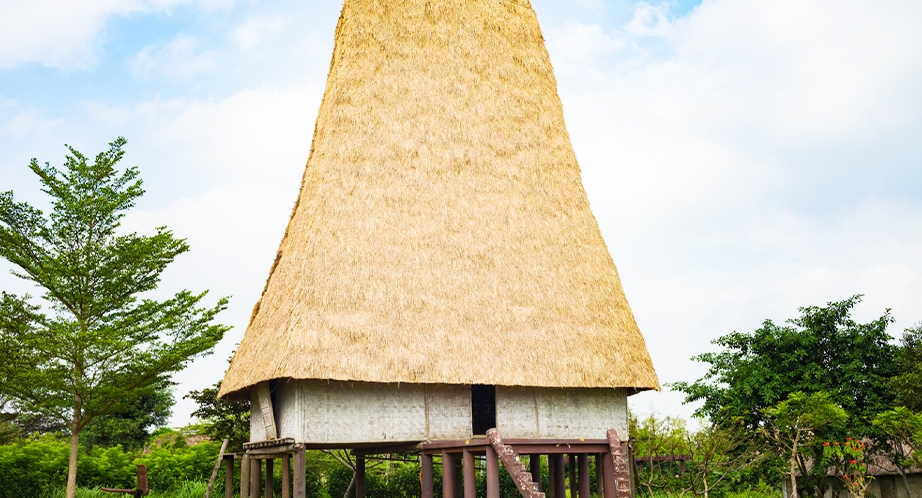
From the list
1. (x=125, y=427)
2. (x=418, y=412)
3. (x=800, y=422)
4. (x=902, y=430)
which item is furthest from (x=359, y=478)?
(x=125, y=427)

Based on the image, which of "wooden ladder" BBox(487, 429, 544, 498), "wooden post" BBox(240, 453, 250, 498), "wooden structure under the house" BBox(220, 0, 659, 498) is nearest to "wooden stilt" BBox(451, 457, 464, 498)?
"wooden structure under the house" BBox(220, 0, 659, 498)

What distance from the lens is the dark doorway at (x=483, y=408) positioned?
13.2m

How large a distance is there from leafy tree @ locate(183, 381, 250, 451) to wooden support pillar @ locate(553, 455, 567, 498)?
27.2 ft

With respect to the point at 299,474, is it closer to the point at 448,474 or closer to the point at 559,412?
the point at 448,474

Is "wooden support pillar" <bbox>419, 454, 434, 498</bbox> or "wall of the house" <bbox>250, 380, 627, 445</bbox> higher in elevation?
"wall of the house" <bbox>250, 380, 627, 445</bbox>

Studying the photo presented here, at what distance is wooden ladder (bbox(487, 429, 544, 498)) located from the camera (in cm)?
1053

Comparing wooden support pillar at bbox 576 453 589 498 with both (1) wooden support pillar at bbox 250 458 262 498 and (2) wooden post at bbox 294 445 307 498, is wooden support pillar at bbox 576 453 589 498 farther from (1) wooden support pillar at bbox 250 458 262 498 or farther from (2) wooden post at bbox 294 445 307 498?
(1) wooden support pillar at bbox 250 458 262 498

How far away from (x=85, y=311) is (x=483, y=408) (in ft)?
31.1

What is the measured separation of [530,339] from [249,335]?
4600 millimetres

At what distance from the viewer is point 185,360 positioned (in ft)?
58.6

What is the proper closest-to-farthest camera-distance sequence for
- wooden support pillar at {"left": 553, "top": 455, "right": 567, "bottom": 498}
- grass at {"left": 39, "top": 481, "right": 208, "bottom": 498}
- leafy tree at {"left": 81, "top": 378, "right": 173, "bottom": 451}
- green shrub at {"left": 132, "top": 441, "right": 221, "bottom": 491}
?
1. wooden support pillar at {"left": 553, "top": 455, "right": 567, "bottom": 498}
2. grass at {"left": 39, "top": 481, "right": 208, "bottom": 498}
3. green shrub at {"left": 132, "top": 441, "right": 221, "bottom": 491}
4. leafy tree at {"left": 81, "top": 378, "right": 173, "bottom": 451}

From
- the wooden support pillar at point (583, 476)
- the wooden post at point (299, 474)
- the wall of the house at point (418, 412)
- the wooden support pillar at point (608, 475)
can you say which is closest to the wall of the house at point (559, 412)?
the wall of the house at point (418, 412)

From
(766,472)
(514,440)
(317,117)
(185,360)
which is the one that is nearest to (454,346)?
(514,440)

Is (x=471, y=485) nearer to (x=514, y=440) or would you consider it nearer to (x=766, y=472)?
(x=514, y=440)
